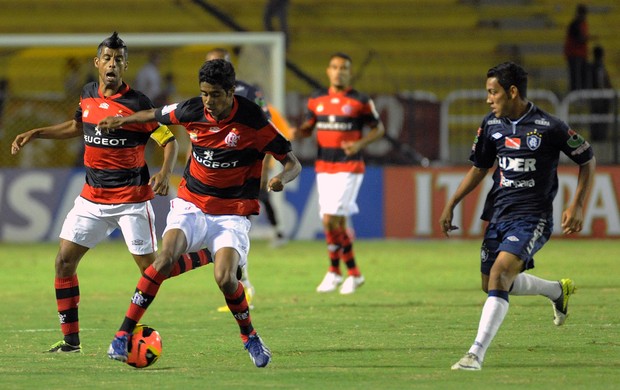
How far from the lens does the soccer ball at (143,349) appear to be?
7570mm

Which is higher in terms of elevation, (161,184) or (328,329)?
(161,184)

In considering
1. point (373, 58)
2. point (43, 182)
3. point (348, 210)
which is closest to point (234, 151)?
point (348, 210)

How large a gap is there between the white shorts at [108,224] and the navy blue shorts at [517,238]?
2411mm

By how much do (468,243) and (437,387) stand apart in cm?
1242

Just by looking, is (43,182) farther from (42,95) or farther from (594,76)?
(594,76)

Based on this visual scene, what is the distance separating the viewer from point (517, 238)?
26.5 ft

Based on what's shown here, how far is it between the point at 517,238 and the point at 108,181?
115 inches

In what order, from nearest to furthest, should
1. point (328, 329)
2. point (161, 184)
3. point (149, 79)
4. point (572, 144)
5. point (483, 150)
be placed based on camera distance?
point (572, 144)
point (483, 150)
point (161, 184)
point (328, 329)
point (149, 79)

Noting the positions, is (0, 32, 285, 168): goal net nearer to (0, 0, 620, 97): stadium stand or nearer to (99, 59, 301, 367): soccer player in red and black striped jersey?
(0, 0, 620, 97): stadium stand

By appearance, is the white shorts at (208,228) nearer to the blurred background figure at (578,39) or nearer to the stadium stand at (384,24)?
the blurred background figure at (578,39)

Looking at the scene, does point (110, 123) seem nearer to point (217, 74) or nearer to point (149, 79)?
point (217, 74)

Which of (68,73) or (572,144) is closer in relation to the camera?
(572,144)

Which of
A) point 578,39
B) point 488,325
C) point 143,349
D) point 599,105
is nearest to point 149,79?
point 599,105

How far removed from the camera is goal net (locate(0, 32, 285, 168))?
18.5m
